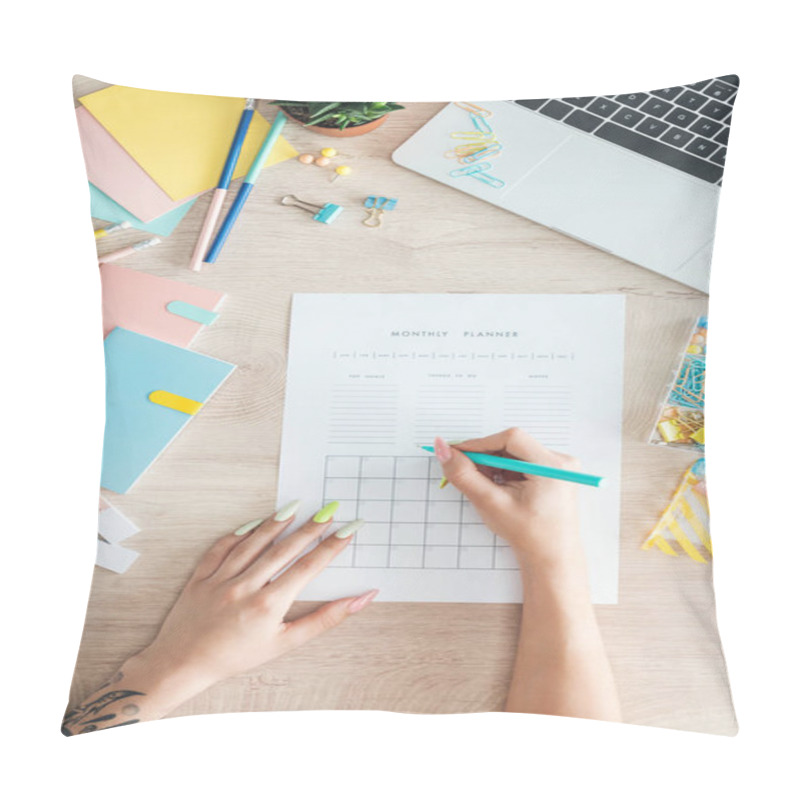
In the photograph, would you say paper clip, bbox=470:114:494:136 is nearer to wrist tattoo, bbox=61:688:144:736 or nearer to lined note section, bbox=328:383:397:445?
lined note section, bbox=328:383:397:445

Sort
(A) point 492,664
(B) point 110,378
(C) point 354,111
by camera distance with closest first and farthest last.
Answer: (A) point 492,664, (B) point 110,378, (C) point 354,111

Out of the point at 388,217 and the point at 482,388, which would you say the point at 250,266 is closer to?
the point at 388,217

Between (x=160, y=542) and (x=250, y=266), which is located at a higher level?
(x=250, y=266)

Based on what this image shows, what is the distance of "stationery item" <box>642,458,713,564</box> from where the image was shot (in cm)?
101

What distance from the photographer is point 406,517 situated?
3.39ft

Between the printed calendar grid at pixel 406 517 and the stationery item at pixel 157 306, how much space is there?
0.24m

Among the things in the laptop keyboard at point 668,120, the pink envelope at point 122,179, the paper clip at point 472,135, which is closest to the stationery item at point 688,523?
the laptop keyboard at point 668,120

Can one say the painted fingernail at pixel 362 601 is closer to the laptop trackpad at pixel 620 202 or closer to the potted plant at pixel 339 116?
the laptop trackpad at pixel 620 202

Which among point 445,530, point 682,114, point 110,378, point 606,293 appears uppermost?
point 682,114

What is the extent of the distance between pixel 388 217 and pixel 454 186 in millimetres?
90

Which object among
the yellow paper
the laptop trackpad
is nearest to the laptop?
the laptop trackpad

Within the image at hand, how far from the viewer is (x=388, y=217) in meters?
1.15

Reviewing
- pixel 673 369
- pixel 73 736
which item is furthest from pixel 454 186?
pixel 73 736

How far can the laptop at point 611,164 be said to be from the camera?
111cm
